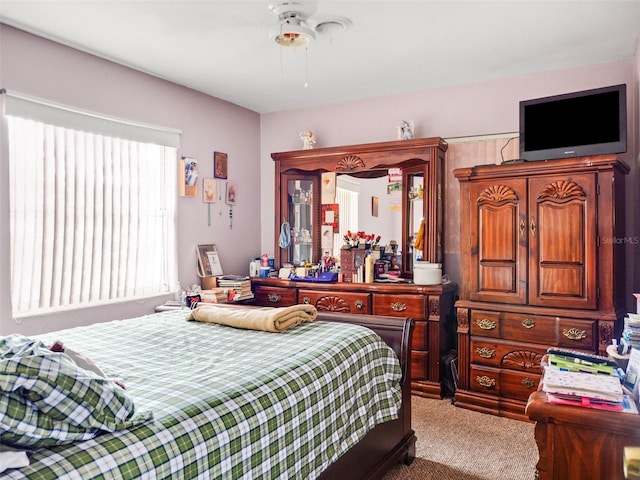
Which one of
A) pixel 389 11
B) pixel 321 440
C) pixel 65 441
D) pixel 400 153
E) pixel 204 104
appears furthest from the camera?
pixel 204 104

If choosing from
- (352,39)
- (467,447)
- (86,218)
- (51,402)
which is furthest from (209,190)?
(51,402)

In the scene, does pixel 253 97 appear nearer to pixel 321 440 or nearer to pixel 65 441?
pixel 321 440

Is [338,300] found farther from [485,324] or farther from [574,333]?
[574,333]

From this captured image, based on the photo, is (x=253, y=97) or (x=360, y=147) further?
(x=253, y=97)

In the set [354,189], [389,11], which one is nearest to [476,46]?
[389,11]

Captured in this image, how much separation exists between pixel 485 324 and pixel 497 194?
920mm

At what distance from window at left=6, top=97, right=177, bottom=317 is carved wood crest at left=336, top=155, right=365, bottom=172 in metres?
1.45

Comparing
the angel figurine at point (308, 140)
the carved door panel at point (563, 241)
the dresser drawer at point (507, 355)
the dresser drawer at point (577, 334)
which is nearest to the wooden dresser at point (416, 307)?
the dresser drawer at point (507, 355)

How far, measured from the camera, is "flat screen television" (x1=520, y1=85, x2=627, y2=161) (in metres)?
2.96

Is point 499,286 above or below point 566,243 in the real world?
below

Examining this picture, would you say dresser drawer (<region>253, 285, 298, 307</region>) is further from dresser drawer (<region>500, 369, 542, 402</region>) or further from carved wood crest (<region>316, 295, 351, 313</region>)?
dresser drawer (<region>500, 369, 542, 402</region>)

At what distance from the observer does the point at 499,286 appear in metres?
3.23

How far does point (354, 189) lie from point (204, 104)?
1.59m

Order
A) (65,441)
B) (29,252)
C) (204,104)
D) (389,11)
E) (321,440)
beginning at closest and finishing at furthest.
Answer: (65,441) → (321,440) → (389,11) → (29,252) → (204,104)
